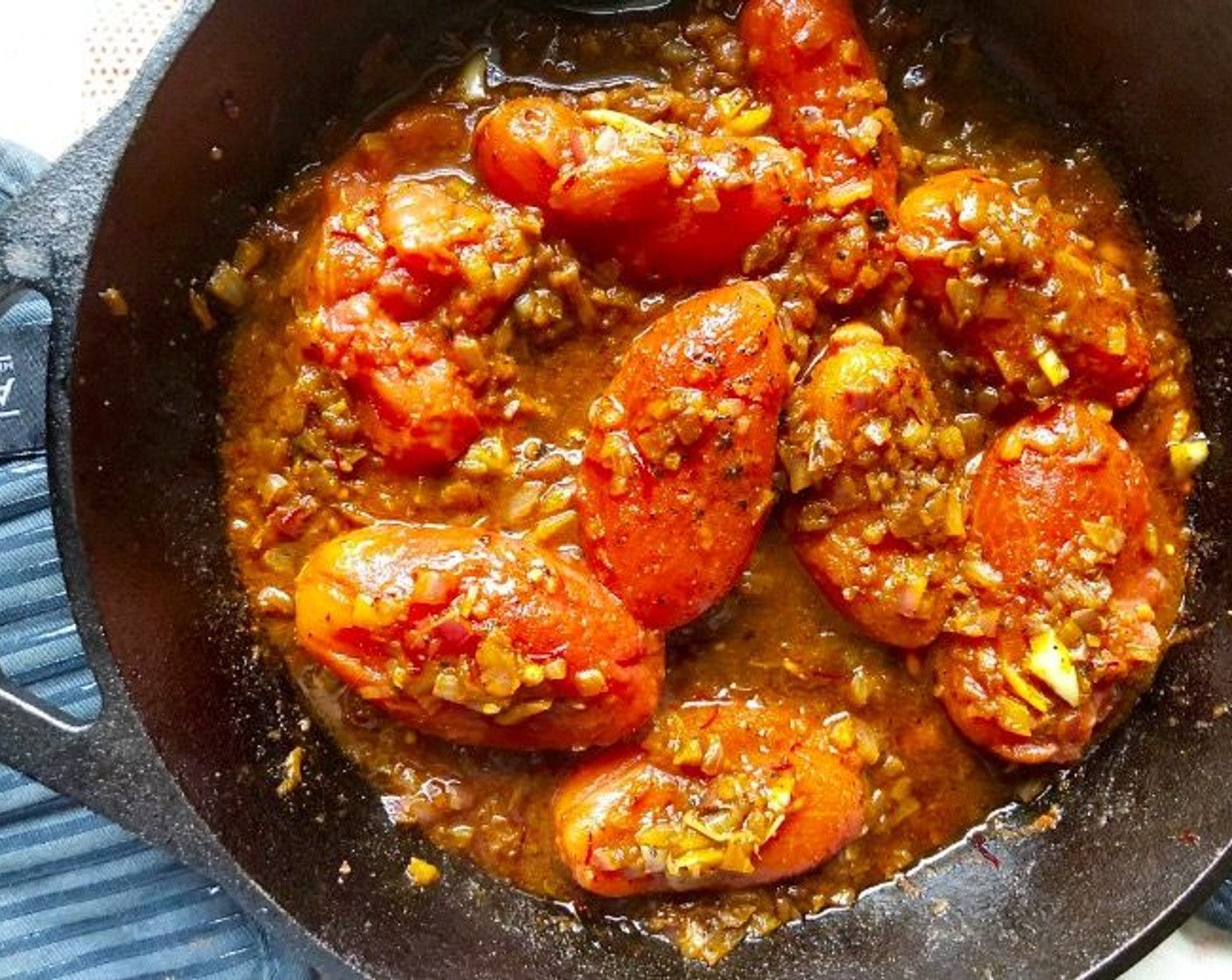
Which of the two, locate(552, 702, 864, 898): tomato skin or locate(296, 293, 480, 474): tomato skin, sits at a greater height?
locate(296, 293, 480, 474): tomato skin

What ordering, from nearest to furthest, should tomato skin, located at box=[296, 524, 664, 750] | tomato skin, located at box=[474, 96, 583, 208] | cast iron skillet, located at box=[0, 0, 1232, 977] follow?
cast iron skillet, located at box=[0, 0, 1232, 977], tomato skin, located at box=[296, 524, 664, 750], tomato skin, located at box=[474, 96, 583, 208]

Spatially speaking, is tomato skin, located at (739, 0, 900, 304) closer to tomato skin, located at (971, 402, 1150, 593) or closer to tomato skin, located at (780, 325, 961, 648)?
tomato skin, located at (780, 325, 961, 648)

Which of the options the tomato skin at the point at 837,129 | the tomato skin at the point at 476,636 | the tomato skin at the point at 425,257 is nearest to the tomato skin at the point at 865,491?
the tomato skin at the point at 837,129

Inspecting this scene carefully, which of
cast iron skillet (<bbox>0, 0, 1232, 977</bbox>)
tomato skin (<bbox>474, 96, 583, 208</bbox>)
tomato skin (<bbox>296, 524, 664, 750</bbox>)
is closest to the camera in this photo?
cast iron skillet (<bbox>0, 0, 1232, 977</bbox>)

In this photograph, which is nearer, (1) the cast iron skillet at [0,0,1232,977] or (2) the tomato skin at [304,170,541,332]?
(1) the cast iron skillet at [0,0,1232,977]

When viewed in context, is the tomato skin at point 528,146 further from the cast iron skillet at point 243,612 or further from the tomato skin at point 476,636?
the tomato skin at point 476,636

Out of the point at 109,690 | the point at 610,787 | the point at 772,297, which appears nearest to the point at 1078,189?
the point at 772,297

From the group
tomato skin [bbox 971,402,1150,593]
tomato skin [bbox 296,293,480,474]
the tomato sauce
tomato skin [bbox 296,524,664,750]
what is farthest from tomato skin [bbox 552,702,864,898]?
tomato skin [bbox 296,293,480,474]

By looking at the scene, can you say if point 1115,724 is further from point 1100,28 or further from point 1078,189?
point 1100,28
